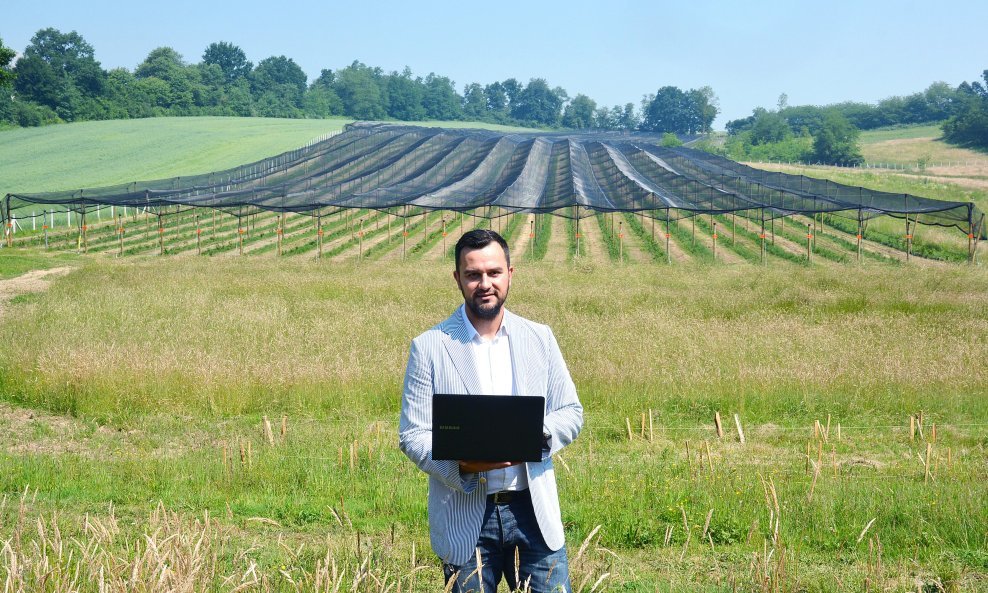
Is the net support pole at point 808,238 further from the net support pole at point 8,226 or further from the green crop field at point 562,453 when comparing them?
the net support pole at point 8,226

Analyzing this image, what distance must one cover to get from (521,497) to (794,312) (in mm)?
14941

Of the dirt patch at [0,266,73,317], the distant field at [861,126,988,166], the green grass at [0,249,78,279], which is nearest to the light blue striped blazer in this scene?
the dirt patch at [0,266,73,317]

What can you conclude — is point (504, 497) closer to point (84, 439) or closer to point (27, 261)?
point (84, 439)

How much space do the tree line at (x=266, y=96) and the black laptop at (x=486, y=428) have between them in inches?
3628

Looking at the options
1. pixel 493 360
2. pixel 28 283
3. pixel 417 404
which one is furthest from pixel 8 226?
pixel 493 360

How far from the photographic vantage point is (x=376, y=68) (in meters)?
184

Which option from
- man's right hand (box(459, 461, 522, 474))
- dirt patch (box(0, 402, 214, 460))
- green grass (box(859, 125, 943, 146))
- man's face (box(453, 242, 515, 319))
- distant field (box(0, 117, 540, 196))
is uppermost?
green grass (box(859, 125, 943, 146))

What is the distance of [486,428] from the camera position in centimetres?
332

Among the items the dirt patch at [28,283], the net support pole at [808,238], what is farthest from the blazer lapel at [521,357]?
the net support pole at [808,238]

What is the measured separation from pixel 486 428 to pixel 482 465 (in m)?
0.16

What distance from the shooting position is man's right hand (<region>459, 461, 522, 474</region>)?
3.36 meters

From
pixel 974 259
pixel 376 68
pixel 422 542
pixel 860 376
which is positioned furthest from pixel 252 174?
pixel 376 68

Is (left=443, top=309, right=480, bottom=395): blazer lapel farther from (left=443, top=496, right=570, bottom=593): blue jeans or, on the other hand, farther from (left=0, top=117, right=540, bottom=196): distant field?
(left=0, top=117, right=540, bottom=196): distant field

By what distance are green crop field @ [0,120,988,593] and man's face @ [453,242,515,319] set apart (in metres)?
0.92
